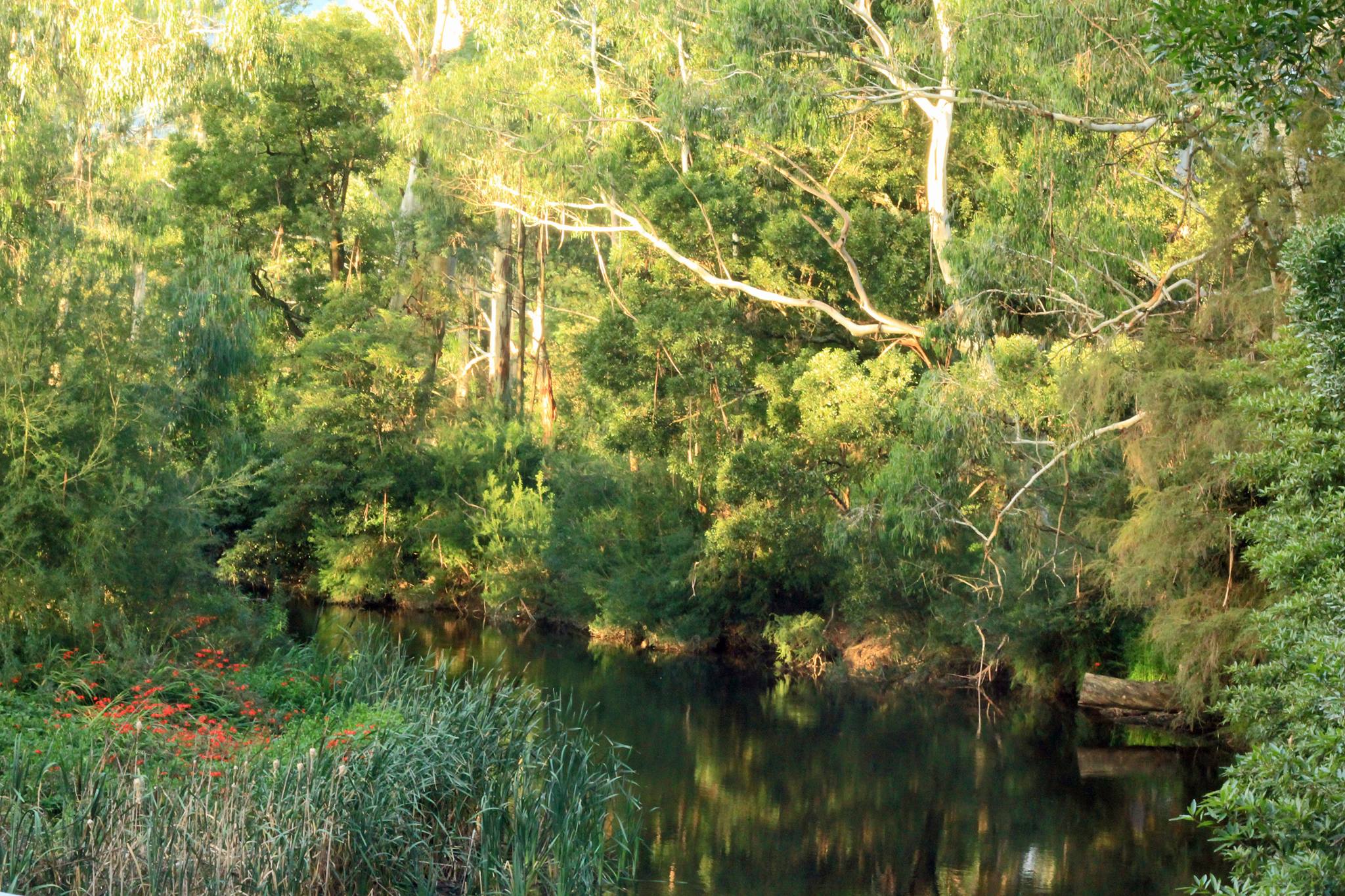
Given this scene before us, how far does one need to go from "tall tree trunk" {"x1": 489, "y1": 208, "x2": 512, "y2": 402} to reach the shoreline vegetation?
98 millimetres

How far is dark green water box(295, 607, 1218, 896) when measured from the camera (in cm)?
904

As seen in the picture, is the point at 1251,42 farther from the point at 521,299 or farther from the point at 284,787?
the point at 521,299

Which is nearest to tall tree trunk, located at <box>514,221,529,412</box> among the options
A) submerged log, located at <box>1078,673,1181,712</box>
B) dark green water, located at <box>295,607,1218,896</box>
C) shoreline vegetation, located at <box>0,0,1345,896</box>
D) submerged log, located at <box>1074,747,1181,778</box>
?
shoreline vegetation, located at <box>0,0,1345,896</box>

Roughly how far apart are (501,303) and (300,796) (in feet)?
66.6

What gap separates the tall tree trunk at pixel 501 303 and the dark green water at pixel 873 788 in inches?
356

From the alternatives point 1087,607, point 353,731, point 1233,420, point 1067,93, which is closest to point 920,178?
point 1087,607

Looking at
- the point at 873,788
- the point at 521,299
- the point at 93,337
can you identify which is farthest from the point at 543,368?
the point at 93,337

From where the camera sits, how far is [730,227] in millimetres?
17906

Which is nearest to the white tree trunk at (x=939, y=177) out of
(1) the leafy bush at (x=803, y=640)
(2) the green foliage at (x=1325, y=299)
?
(1) the leafy bush at (x=803, y=640)

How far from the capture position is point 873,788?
11734 millimetres

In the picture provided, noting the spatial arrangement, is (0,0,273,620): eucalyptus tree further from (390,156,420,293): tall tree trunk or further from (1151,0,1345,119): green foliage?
(390,156,420,293): tall tree trunk

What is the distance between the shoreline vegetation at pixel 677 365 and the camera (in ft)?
22.9

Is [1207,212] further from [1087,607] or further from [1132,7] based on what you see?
[1087,607]

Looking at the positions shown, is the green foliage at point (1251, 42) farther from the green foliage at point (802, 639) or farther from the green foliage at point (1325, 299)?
the green foliage at point (802, 639)
